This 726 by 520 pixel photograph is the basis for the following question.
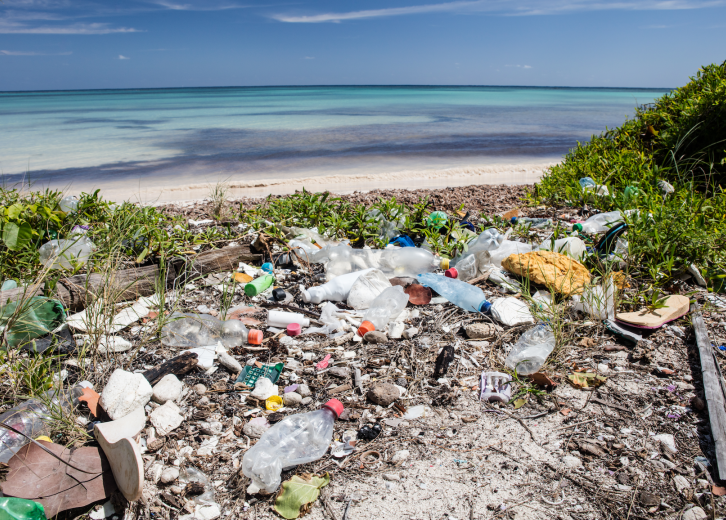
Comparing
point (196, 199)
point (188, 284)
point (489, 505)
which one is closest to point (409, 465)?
point (489, 505)

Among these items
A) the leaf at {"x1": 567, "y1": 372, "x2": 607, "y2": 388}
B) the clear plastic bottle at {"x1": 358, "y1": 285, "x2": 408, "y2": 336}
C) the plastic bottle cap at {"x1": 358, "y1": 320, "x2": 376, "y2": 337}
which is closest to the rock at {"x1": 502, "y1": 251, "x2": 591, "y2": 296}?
the leaf at {"x1": 567, "y1": 372, "x2": 607, "y2": 388}

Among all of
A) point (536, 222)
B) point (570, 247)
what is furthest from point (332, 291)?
point (536, 222)

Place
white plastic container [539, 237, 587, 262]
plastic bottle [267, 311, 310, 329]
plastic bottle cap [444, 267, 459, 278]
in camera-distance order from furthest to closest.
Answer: white plastic container [539, 237, 587, 262]
plastic bottle cap [444, 267, 459, 278]
plastic bottle [267, 311, 310, 329]

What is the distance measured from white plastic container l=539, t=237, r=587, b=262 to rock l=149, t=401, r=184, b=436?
2.58 m

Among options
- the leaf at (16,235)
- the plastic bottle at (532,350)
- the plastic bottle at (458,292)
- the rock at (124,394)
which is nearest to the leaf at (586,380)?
the plastic bottle at (532,350)

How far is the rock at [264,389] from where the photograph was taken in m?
1.85

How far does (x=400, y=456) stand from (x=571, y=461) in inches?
23.8

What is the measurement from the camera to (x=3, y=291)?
217cm

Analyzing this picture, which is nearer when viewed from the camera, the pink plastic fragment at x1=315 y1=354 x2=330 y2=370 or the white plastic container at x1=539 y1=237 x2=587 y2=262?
the pink plastic fragment at x1=315 y1=354 x2=330 y2=370

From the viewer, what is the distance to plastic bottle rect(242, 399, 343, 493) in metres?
1.42

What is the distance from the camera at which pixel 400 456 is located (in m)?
1.51

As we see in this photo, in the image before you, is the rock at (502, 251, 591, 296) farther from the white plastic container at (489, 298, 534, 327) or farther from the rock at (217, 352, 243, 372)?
the rock at (217, 352, 243, 372)

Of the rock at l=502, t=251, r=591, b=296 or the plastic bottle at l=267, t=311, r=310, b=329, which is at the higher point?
the rock at l=502, t=251, r=591, b=296

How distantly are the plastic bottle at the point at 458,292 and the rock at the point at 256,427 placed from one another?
4.46 feet
